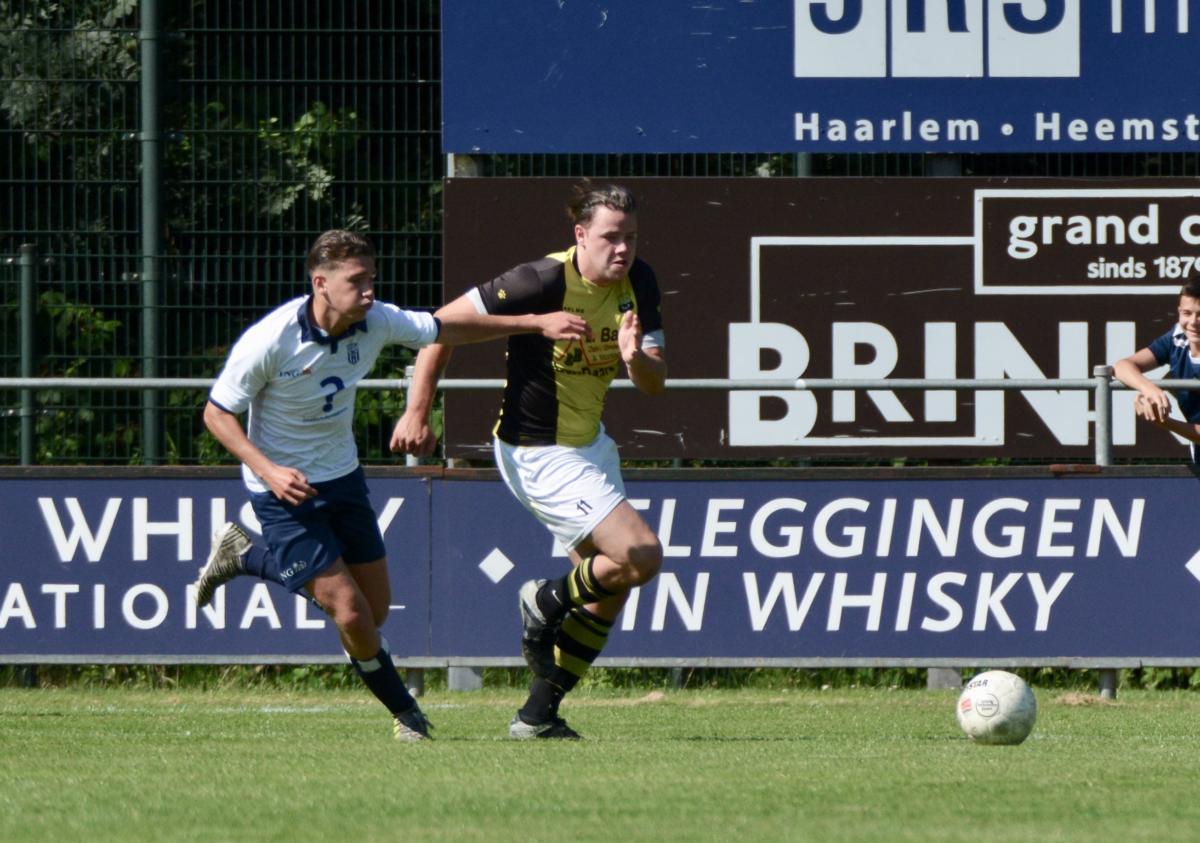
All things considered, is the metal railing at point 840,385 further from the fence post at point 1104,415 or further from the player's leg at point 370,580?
the player's leg at point 370,580

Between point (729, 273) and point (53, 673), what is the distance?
431 centimetres

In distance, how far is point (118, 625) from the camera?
33.2 ft

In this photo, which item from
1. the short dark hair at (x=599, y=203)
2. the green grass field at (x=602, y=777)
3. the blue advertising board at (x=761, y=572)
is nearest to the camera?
the green grass field at (x=602, y=777)

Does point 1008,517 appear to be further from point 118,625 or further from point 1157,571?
point 118,625

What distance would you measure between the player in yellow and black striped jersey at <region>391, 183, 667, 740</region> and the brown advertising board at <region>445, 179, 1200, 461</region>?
350cm

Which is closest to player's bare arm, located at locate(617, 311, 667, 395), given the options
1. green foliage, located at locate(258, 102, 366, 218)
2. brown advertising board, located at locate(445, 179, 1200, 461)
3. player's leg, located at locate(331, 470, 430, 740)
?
player's leg, located at locate(331, 470, 430, 740)

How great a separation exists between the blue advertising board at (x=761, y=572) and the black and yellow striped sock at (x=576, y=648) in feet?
8.09

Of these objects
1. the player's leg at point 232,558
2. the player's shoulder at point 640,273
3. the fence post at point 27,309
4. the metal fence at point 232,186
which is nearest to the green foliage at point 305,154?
the metal fence at point 232,186

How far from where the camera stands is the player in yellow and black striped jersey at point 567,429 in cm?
755

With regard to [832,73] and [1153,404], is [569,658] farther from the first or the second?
[832,73]

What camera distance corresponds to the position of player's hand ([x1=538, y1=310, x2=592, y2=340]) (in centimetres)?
717

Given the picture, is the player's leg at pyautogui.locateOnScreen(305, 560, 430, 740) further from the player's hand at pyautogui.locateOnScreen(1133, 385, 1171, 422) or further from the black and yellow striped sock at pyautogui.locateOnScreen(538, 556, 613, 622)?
the player's hand at pyautogui.locateOnScreen(1133, 385, 1171, 422)

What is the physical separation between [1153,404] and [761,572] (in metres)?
2.08

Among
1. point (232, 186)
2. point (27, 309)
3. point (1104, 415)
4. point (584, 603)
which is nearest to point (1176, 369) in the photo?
→ point (1104, 415)
